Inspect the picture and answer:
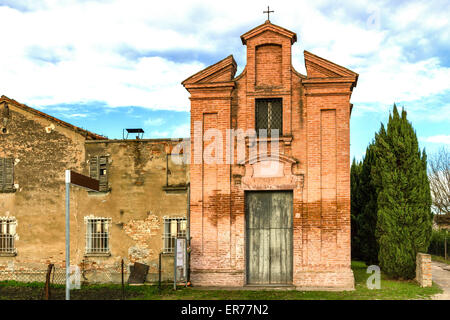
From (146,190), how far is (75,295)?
429 cm

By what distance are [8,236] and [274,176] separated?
10.2 m

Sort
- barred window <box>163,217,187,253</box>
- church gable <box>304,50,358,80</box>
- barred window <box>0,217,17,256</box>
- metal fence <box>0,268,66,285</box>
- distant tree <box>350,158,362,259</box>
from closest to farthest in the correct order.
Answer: church gable <box>304,50,358,80</box>, barred window <box>163,217,187,253</box>, metal fence <box>0,268,66,285</box>, barred window <box>0,217,17,256</box>, distant tree <box>350,158,362,259</box>

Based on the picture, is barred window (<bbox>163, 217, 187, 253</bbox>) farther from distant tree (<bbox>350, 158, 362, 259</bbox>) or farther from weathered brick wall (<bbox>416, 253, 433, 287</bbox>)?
distant tree (<bbox>350, 158, 362, 259</bbox>)

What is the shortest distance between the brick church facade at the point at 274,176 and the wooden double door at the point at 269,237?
0.03 metres

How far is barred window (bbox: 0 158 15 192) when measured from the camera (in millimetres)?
17672

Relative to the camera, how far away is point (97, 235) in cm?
1700

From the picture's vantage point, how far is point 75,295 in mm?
14523

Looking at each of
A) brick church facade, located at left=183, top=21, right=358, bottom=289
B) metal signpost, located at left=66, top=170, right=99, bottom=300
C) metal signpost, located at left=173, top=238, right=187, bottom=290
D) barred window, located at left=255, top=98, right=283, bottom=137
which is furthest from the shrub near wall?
metal signpost, located at left=66, top=170, right=99, bottom=300

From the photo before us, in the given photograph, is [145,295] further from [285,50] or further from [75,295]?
[285,50]

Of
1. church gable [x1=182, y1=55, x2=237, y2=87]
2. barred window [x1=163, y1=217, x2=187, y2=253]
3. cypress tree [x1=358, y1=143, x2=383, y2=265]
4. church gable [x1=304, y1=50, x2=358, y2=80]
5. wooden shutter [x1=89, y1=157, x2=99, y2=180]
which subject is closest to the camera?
church gable [x1=304, y1=50, x2=358, y2=80]

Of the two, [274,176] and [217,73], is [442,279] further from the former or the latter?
[217,73]

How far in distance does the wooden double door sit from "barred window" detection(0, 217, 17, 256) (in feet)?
29.0

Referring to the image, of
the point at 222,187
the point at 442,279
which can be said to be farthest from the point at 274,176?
the point at 442,279

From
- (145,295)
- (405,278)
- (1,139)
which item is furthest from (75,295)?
(405,278)
